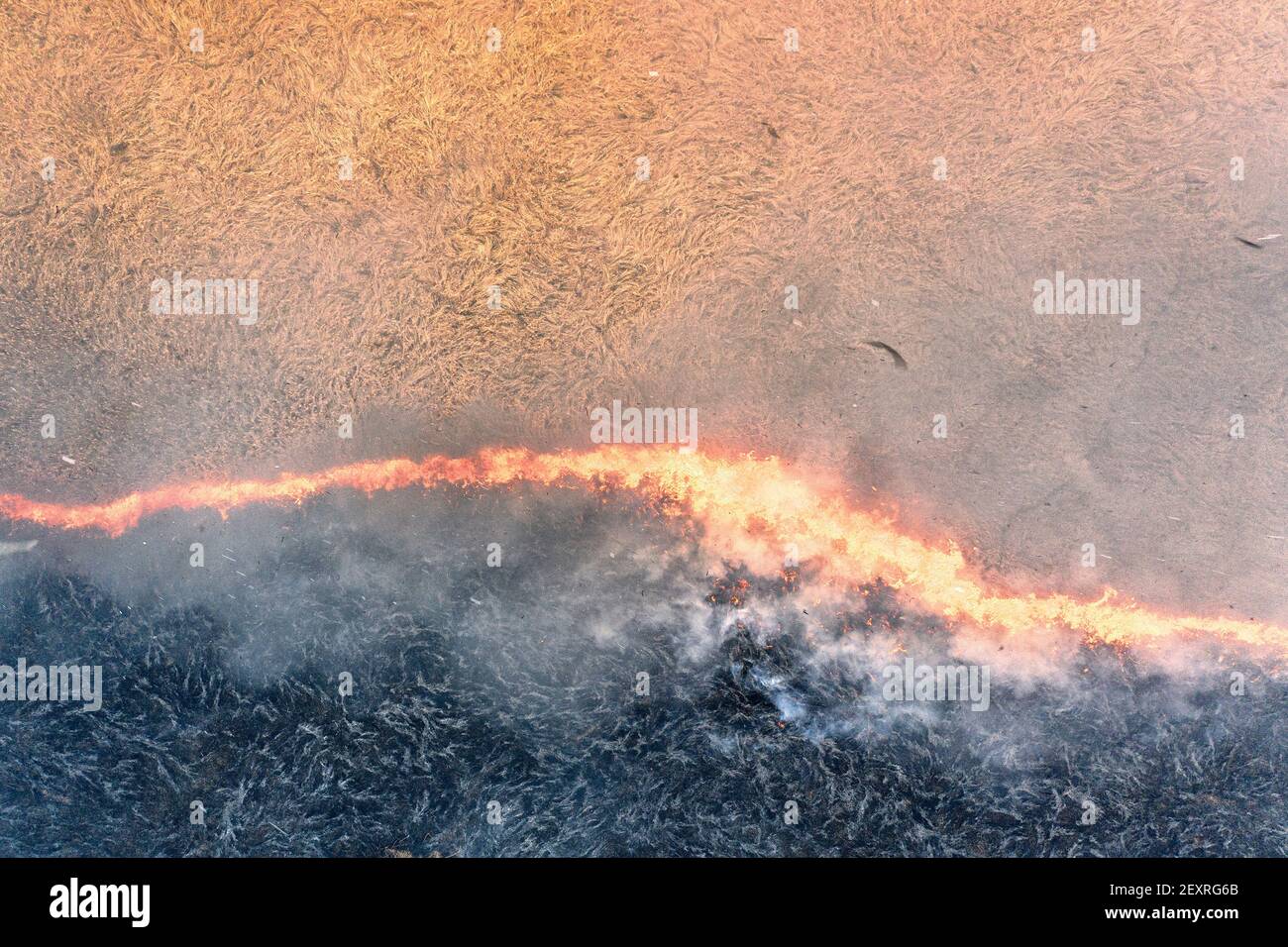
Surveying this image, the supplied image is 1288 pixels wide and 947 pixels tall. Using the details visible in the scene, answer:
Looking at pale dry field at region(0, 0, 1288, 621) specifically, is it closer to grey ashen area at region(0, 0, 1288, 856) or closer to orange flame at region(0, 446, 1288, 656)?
grey ashen area at region(0, 0, 1288, 856)

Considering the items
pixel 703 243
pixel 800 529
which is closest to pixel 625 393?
pixel 703 243

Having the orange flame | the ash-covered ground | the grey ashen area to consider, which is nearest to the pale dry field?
the grey ashen area

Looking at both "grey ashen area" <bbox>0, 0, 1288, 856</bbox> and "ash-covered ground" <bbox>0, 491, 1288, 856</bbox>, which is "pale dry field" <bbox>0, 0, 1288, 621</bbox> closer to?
"grey ashen area" <bbox>0, 0, 1288, 856</bbox>

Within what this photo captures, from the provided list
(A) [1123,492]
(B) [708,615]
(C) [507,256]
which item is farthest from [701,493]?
(A) [1123,492]

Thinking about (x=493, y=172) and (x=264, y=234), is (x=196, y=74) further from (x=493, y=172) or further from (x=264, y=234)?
(x=493, y=172)

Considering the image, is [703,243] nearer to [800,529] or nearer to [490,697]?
[800,529]

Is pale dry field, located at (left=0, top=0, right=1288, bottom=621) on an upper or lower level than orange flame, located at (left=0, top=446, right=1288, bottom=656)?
upper
